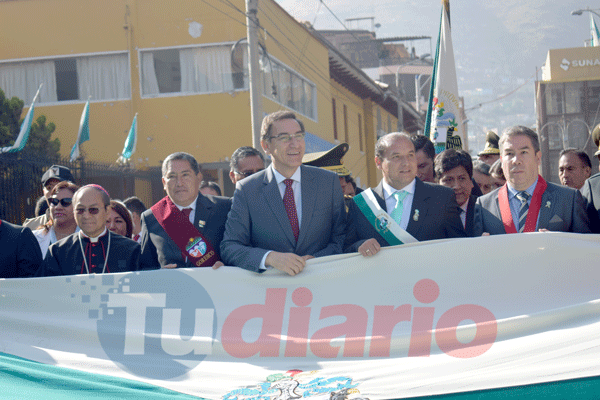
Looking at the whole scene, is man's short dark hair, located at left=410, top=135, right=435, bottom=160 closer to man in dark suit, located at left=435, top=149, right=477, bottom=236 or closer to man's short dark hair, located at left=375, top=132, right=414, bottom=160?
man in dark suit, located at left=435, top=149, right=477, bottom=236

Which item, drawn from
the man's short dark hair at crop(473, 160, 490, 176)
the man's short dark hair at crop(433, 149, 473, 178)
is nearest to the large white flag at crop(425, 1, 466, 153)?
the man's short dark hair at crop(473, 160, 490, 176)

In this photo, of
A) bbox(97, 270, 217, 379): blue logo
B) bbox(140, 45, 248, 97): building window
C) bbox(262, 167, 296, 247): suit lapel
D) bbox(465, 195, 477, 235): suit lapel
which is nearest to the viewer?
bbox(97, 270, 217, 379): blue logo

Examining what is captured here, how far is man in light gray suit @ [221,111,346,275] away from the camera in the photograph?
4543 mm

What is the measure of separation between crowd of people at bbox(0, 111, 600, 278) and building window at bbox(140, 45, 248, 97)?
13.6 meters

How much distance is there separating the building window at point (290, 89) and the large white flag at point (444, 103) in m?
10.0

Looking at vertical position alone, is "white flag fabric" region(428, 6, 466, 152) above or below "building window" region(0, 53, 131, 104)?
below

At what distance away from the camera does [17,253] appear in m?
4.87

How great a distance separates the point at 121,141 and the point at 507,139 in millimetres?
15494

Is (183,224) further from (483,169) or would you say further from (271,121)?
(483,169)

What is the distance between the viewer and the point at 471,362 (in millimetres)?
3691

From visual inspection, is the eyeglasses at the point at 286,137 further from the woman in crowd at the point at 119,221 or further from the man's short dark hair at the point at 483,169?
the man's short dark hair at the point at 483,169

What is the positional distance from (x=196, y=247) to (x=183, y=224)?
0.19 m

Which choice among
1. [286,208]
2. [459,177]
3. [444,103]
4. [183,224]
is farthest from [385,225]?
[444,103]

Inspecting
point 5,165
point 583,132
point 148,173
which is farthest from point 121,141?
point 583,132
